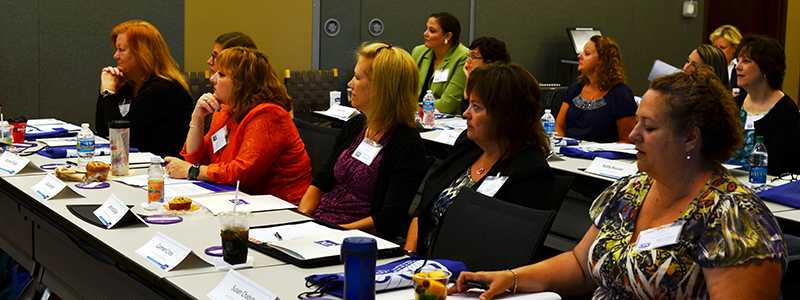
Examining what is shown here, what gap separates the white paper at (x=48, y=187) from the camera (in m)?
3.61

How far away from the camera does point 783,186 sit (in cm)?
400

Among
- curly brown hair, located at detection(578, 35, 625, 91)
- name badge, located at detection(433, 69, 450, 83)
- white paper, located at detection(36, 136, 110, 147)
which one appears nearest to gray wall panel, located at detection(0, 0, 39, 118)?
white paper, located at detection(36, 136, 110, 147)

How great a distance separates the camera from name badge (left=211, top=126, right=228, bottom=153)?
429cm

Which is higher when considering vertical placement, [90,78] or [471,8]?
[471,8]

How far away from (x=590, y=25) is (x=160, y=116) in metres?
6.28

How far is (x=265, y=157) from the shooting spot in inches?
159

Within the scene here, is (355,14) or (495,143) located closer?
(495,143)

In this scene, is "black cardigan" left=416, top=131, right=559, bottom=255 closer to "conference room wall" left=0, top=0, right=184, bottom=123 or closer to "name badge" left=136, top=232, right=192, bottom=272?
"name badge" left=136, top=232, right=192, bottom=272

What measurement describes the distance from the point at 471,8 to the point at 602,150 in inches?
184

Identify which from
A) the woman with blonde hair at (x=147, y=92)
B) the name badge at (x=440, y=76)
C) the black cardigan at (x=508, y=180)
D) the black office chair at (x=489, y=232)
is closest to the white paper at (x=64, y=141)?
the woman with blonde hair at (x=147, y=92)

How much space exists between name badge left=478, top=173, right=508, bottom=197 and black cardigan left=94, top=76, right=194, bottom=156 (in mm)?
2304

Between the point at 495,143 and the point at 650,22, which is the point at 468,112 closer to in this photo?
the point at 495,143

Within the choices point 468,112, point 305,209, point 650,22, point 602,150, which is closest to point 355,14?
point 650,22

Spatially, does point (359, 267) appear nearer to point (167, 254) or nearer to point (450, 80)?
point (167, 254)
